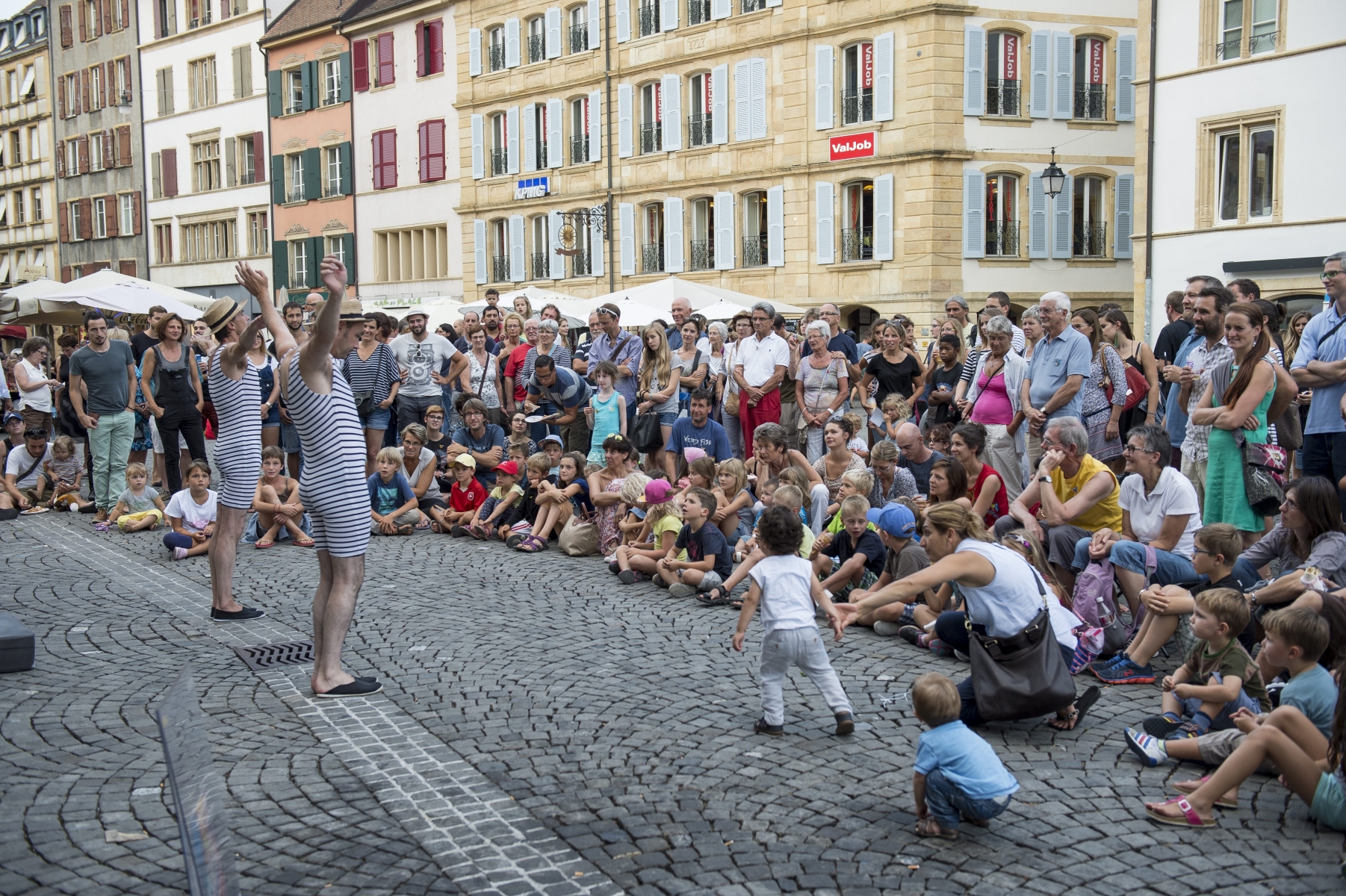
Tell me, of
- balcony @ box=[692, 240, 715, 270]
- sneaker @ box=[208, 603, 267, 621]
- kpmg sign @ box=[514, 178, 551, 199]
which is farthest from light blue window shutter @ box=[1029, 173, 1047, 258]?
sneaker @ box=[208, 603, 267, 621]

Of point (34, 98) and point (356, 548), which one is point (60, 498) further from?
point (34, 98)

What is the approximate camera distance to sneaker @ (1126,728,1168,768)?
603cm

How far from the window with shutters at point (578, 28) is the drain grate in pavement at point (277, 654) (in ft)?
110

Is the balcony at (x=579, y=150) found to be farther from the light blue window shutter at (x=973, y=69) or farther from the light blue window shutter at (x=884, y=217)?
the light blue window shutter at (x=973, y=69)

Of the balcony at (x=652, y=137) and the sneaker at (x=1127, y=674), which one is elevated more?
the balcony at (x=652, y=137)

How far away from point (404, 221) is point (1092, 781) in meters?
43.0

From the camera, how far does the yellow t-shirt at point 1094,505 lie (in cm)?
873

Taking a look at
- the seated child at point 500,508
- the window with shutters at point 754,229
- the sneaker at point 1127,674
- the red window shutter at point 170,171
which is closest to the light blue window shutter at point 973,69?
the window with shutters at point 754,229

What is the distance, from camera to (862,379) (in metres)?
13.8

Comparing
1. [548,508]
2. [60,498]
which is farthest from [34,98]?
[548,508]

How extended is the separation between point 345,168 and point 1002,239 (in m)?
25.6

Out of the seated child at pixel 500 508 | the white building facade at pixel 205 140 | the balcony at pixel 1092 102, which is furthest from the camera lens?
the white building facade at pixel 205 140

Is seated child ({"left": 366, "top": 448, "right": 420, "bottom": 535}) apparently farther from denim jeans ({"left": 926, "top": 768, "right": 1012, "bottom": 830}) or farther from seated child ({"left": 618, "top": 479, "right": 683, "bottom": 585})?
denim jeans ({"left": 926, "top": 768, "right": 1012, "bottom": 830})

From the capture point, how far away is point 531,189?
136 ft
